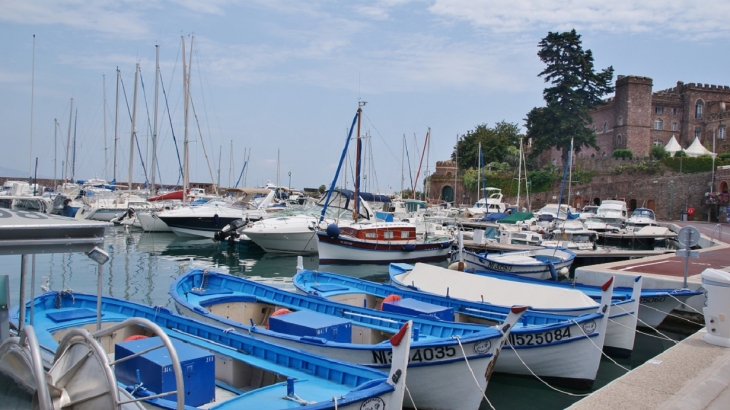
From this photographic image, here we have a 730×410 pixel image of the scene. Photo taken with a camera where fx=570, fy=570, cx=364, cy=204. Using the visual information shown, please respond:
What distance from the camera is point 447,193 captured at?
67.1m

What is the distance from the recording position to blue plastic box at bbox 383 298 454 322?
35.8 feet

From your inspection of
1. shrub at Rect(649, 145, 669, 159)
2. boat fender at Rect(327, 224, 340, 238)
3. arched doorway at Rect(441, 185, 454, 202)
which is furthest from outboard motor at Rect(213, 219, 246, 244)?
shrub at Rect(649, 145, 669, 159)

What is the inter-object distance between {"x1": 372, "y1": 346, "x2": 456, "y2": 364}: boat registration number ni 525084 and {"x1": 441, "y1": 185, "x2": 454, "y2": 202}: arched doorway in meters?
58.3

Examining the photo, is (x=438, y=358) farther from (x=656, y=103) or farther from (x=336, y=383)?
(x=656, y=103)

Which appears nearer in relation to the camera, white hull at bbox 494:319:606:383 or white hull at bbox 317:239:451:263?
white hull at bbox 494:319:606:383

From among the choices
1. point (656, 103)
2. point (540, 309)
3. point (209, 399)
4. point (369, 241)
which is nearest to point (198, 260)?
point (369, 241)

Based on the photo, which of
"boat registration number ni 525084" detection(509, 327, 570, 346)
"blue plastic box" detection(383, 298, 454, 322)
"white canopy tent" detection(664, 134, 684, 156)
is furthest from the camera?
"white canopy tent" detection(664, 134, 684, 156)

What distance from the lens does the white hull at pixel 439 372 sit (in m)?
8.69

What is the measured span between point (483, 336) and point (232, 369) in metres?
3.76

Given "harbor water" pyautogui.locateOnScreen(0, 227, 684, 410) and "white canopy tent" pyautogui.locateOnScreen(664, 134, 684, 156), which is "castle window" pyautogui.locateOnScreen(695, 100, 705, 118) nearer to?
"white canopy tent" pyautogui.locateOnScreen(664, 134, 684, 156)

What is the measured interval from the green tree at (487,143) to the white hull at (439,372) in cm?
5986

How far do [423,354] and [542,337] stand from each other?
9.46 ft

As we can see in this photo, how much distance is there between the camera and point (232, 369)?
8242mm

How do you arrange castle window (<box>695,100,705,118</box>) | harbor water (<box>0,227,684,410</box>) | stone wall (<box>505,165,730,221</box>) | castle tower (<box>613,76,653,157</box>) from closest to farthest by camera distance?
harbor water (<box>0,227,684,410</box>), stone wall (<box>505,165,730,221</box>), castle tower (<box>613,76,653,157</box>), castle window (<box>695,100,705,118</box>)
